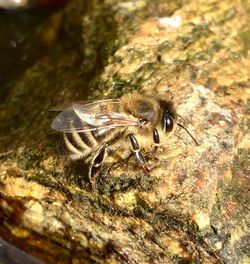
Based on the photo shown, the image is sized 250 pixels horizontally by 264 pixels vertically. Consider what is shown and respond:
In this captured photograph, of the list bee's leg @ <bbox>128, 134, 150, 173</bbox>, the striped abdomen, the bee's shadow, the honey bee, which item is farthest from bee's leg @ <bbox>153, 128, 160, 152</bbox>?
the bee's shadow

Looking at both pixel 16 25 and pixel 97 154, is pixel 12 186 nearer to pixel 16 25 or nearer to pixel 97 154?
pixel 97 154

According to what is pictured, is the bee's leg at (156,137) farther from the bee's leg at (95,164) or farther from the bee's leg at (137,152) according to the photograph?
the bee's leg at (95,164)

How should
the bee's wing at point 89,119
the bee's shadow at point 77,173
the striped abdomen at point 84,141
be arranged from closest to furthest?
the bee's wing at point 89,119, the striped abdomen at point 84,141, the bee's shadow at point 77,173

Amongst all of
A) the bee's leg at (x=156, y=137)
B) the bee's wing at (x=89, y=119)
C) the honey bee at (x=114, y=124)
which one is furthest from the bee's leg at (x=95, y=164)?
the bee's leg at (x=156, y=137)

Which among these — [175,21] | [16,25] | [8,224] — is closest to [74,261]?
[8,224]

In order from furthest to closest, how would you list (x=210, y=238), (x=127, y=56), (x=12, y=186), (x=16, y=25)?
(x=16, y=25), (x=127, y=56), (x=12, y=186), (x=210, y=238)

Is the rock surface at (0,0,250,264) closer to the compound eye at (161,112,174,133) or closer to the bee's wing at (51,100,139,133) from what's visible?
the compound eye at (161,112,174,133)

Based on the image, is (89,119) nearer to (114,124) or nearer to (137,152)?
(114,124)
